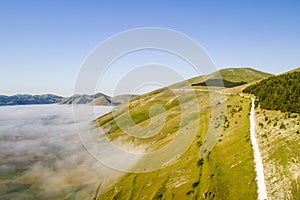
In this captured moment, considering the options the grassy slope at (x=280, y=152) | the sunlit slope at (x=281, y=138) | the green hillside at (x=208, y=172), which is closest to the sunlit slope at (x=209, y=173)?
the green hillside at (x=208, y=172)

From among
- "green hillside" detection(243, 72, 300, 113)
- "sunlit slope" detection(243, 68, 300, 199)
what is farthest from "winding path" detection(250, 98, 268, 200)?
"green hillside" detection(243, 72, 300, 113)

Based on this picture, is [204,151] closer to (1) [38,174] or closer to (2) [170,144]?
(2) [170,144]

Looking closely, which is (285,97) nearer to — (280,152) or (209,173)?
(280,152)

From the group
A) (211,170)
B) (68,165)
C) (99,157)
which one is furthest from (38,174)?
(211,170)

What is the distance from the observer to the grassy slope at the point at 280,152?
118ft

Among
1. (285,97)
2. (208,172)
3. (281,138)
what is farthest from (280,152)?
(285,97)

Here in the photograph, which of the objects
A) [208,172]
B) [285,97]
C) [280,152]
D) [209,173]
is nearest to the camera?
[280,152]

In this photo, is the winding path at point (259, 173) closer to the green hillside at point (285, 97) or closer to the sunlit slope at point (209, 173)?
the sunlit slope at point (209, 173)

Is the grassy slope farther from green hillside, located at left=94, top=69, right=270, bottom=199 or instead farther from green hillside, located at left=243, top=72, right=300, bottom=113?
green hillside, located at left=94, top=69, right=270, bottom=199

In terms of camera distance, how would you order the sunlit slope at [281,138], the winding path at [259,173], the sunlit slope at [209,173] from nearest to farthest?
the sunlit slope at [281,138]
the winding path at [259,173]
the sunlit slope at [209,173]

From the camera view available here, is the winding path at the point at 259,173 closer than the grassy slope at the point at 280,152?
No

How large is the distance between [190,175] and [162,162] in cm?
2547

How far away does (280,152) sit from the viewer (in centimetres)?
4431

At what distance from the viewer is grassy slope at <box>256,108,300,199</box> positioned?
118 ft
